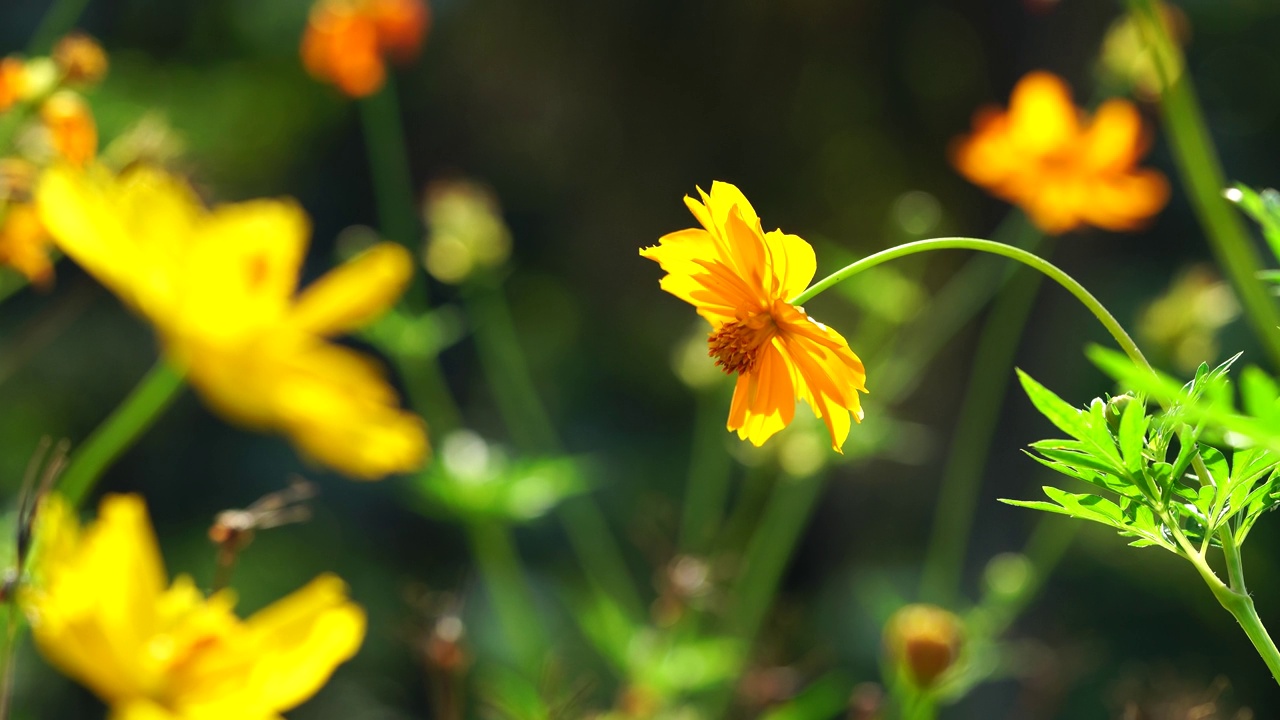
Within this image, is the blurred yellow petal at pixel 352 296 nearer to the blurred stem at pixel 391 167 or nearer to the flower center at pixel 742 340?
the flower center at pixel 742 340

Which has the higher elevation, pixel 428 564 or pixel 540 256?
pixel 540 256

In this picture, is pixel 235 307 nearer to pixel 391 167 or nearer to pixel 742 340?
pixel 742 340

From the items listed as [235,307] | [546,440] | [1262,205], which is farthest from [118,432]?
[546,440]

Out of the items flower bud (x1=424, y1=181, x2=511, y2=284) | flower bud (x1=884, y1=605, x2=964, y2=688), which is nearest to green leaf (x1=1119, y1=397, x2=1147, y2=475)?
flower bud (x1=884, y1=605, x2=964, y2=688)

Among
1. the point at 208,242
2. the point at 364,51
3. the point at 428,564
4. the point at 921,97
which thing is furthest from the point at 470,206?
the point at 921,97

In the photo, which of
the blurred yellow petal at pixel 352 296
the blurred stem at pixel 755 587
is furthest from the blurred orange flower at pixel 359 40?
the blurred stem at pixel 755 587

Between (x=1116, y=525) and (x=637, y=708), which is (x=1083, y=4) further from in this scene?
(x=1116, y=525)

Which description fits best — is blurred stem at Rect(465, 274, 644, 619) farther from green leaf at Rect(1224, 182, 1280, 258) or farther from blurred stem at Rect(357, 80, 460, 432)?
green leaf at Rect(1224, 182, 1280, 258)
